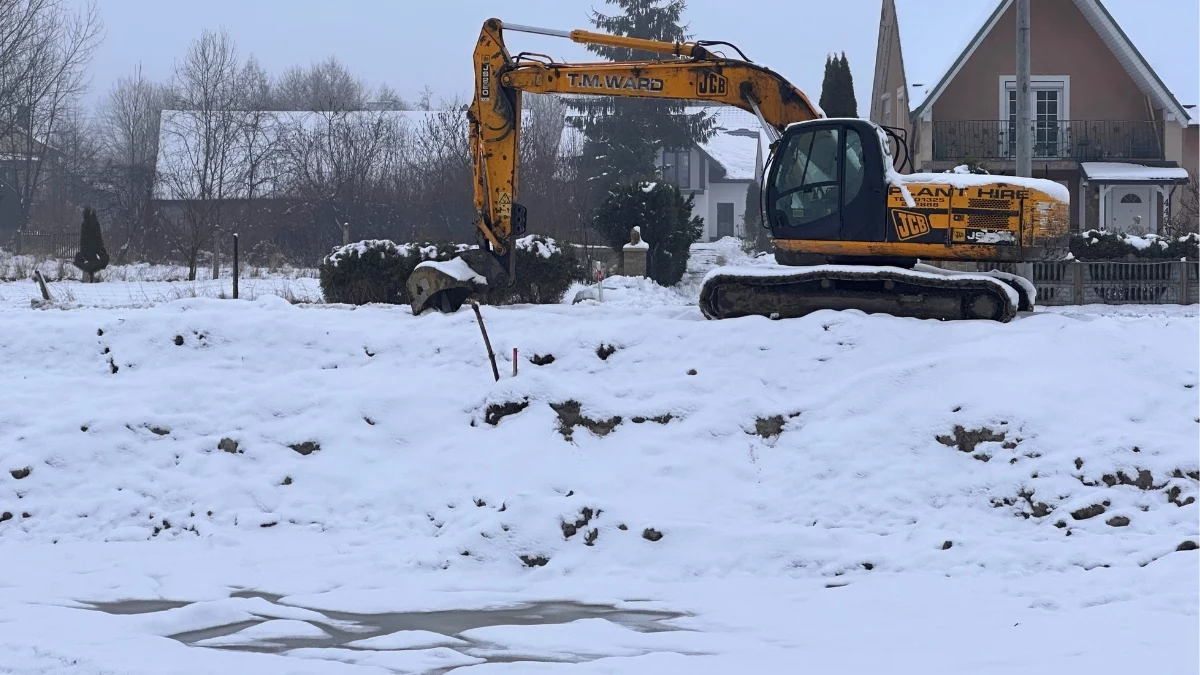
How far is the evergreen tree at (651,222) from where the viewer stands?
2938 cm

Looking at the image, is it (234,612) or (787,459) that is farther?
(787,459)

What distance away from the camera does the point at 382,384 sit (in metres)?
12.4

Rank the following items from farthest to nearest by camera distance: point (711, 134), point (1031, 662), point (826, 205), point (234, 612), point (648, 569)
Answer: point (711, 134) < point (826, 205) < point (648, 569) < point (234, 612) < point (1031, 662)

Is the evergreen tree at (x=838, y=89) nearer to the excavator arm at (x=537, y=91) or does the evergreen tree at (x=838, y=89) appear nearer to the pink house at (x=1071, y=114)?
the pink house at (x=1071, y=114)

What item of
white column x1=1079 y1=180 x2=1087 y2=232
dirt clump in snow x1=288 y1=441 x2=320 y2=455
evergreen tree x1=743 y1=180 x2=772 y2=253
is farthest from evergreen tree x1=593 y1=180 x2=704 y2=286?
dirt clump in snow x1=288 y1=441 x2=320 y2=455

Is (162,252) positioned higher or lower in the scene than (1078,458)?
higher

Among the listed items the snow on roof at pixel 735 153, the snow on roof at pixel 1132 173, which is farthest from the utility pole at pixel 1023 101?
the snow on roof at pixel 735 153

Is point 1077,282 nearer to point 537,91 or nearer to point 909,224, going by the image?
point 909,224

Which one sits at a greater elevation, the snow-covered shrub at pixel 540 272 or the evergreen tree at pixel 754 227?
the evergreen tree at pixel 754 227

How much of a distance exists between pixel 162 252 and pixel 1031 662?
117 feet

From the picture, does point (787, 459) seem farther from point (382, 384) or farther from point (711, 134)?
point (711, 134)

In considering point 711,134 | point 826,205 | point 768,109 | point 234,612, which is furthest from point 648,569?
point 711,134

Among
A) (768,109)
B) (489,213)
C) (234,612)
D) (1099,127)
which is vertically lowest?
(234,612)

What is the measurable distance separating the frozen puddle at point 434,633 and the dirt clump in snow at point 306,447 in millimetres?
2978
